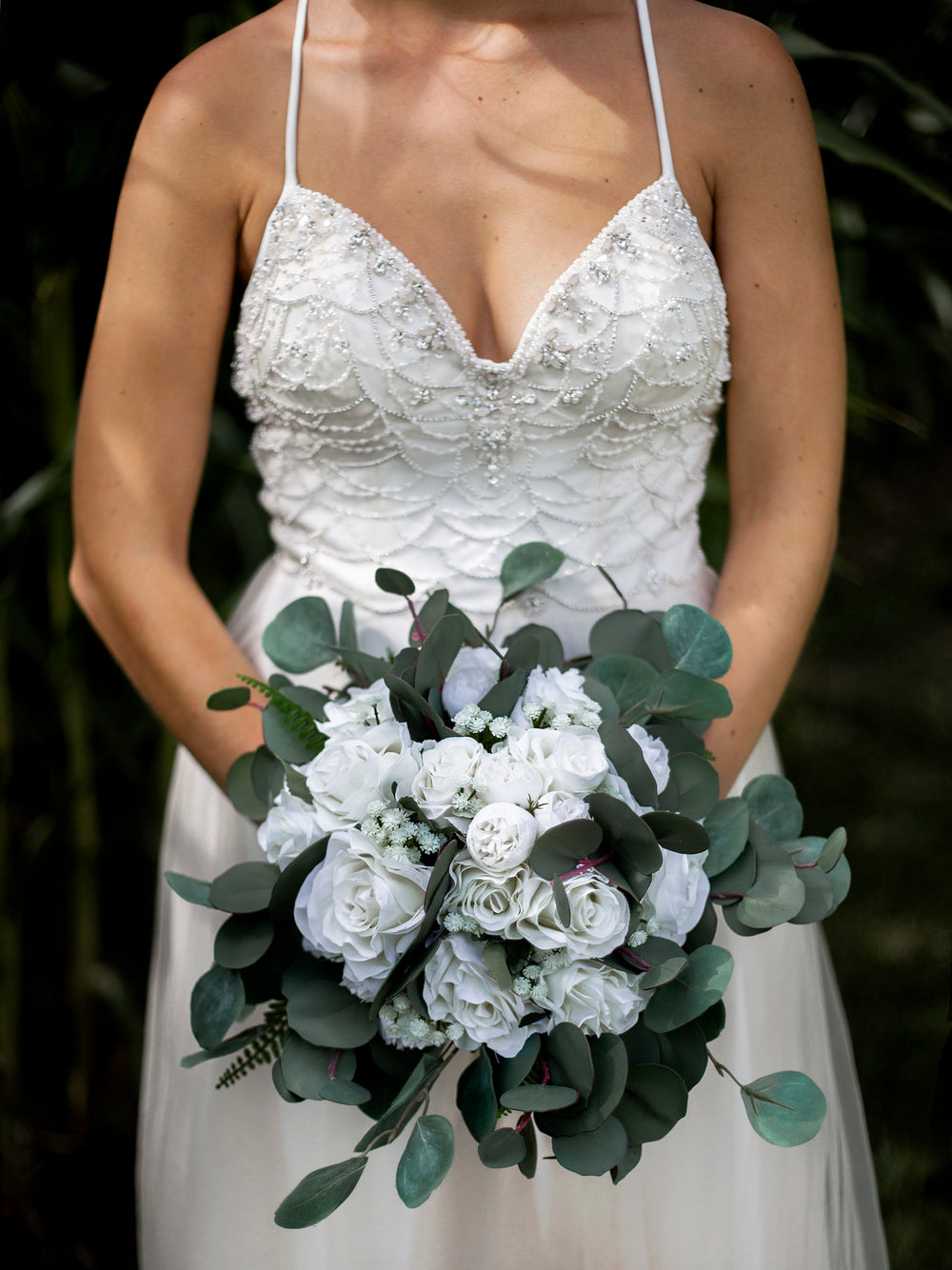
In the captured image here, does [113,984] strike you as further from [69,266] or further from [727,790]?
[727,790]

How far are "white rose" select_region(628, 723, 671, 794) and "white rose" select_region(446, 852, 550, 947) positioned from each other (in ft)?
0.40

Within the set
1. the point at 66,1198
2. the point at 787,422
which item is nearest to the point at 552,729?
the point at 787,422

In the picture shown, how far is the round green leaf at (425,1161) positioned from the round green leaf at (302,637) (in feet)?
1.21

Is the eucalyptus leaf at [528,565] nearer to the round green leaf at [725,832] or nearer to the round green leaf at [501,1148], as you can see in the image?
the round green leaf at [725,832]

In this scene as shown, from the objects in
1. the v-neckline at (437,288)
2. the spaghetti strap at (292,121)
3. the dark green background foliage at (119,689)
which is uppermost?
the spaghetti strap at (292,121)

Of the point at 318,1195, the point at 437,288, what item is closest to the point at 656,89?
the point at 437,288

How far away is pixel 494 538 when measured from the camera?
1.10 m

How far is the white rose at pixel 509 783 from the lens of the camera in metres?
0.75

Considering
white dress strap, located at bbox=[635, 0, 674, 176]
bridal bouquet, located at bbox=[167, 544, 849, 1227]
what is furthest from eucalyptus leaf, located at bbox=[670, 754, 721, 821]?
white dress strap, located at bbox=[635, 0, 674, 176]

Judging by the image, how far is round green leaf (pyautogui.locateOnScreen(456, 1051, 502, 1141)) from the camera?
0.80 meters

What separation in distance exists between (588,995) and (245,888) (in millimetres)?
267

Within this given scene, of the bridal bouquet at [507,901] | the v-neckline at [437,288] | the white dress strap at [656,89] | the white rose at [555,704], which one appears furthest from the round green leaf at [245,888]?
the white dress strap at [656,89]

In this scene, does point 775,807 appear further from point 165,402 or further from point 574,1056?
point 165,402

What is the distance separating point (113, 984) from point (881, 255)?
1655 mm
